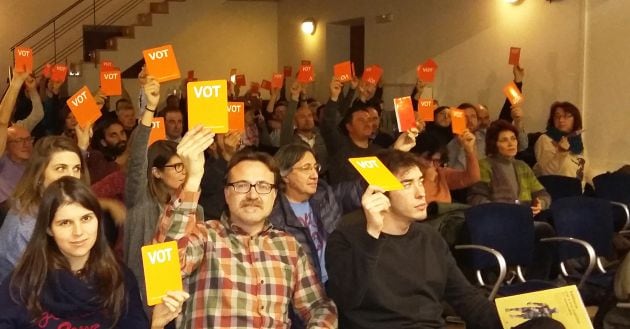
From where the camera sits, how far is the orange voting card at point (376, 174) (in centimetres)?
254

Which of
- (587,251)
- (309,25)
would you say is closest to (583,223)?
(587,251)

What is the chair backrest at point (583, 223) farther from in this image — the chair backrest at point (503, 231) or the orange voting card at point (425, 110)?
the orange voting card at point (425, 110)

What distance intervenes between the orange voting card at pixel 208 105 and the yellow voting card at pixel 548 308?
1134 mm

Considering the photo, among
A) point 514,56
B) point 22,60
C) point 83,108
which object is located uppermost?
point 514,56

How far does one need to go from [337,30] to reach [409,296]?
9.41 meters

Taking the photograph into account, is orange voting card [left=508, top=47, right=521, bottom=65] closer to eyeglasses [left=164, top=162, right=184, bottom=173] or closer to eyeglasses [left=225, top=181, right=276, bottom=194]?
eyeglasses [left=164, top=162, right=184, bottom=173]

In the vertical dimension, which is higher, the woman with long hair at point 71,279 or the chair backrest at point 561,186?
the woman with long hair at point 71,279

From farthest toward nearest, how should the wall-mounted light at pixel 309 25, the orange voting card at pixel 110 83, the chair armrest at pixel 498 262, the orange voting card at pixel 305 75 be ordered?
the wall-mounted light at pixel 309 25
the orange voting card at pixel 305 75
the orange voting card at pixel 110 83
the chair armrest at pixel 498 262

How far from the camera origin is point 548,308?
8.46ft

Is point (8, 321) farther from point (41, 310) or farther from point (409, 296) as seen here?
point (409, 296)

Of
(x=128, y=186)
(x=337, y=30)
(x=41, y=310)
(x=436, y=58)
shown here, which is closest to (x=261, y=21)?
(x=337, y=30)

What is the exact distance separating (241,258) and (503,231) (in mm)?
2178

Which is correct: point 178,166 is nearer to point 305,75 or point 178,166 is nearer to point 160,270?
point 160,270

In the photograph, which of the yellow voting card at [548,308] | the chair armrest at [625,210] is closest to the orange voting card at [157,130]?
the yellow voting card at [548,308]
